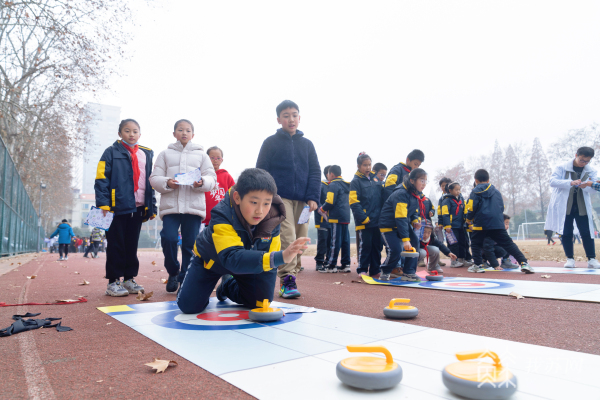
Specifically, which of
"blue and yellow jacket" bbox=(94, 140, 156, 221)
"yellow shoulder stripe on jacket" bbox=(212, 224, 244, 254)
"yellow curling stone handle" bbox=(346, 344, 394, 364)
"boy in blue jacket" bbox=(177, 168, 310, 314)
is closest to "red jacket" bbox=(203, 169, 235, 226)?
"blue and yellow jacket" bbox=(94, 140, 156, 221)

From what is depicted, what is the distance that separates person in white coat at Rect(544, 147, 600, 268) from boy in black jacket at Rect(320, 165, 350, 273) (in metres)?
3.78

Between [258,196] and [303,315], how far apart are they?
109cm

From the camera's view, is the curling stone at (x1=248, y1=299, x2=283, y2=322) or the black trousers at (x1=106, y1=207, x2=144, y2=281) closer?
the curling stone at (x1=248, y1=299, x2=283, y2=322)

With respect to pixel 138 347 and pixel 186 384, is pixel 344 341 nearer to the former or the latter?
pixel 186 384

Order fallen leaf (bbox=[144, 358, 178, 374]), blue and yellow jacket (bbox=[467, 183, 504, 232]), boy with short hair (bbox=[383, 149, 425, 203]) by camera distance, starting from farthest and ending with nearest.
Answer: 1. blue and yellow jacket (bbox=[467, 183, 504, 232])
2. boy with short hair (bbox=[383, 149, 425, 203])
3. fallen leaf (bbox=[144, 358, 178, 374])

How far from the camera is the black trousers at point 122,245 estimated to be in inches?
177

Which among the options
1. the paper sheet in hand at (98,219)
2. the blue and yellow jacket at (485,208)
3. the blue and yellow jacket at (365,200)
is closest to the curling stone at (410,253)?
the blue and yellow jacket at (365,200)

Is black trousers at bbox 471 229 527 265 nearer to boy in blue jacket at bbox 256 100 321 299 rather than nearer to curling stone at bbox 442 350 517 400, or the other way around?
boy in blue jacket at bbox 256 100 321 299

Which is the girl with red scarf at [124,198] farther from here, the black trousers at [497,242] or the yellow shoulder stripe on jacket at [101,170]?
the black trousers at [497,242]

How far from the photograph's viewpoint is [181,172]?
15.7 ft

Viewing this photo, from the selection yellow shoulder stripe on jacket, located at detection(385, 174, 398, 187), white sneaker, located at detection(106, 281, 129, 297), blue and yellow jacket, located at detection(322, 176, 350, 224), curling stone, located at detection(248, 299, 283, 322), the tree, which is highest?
the tree

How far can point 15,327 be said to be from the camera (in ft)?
8.79

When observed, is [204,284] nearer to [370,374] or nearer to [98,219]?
[98,219]

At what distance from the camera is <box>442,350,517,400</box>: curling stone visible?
1391 mm
